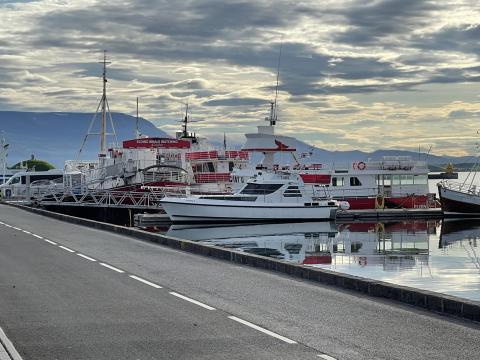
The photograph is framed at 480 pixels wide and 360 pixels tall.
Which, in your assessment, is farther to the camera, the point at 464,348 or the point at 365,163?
the point at 365,163

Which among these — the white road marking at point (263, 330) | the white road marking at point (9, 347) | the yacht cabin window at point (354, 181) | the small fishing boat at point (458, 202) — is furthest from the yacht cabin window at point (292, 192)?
the white road marking at point (9, 347)

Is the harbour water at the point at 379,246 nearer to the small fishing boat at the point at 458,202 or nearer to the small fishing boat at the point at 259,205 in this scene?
the small fishing boat at the point at 259,205

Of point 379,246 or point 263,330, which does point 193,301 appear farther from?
point 379,246

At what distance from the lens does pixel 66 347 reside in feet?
→ 35.8

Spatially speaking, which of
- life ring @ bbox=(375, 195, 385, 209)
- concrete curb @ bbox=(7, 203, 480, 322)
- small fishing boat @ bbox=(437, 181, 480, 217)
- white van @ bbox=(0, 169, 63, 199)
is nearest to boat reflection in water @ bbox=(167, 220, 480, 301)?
Result: small fishing boat @ bbox=(437, 181, 480, 217)

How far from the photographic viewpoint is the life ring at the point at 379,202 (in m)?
71.4

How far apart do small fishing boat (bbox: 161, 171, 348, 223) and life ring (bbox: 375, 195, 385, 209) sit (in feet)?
34.5

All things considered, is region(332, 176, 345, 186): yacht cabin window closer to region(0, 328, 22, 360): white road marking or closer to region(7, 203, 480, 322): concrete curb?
region(7, 203, 480, 322): concrete curb

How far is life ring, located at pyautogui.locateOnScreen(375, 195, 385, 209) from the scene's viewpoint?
7144cm

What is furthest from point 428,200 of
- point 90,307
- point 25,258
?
point 90,307

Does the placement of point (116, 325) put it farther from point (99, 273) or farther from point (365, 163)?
point (365, 163)

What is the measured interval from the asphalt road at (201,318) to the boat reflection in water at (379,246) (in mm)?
6428

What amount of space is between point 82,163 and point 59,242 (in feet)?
220

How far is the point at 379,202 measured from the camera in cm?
7262
